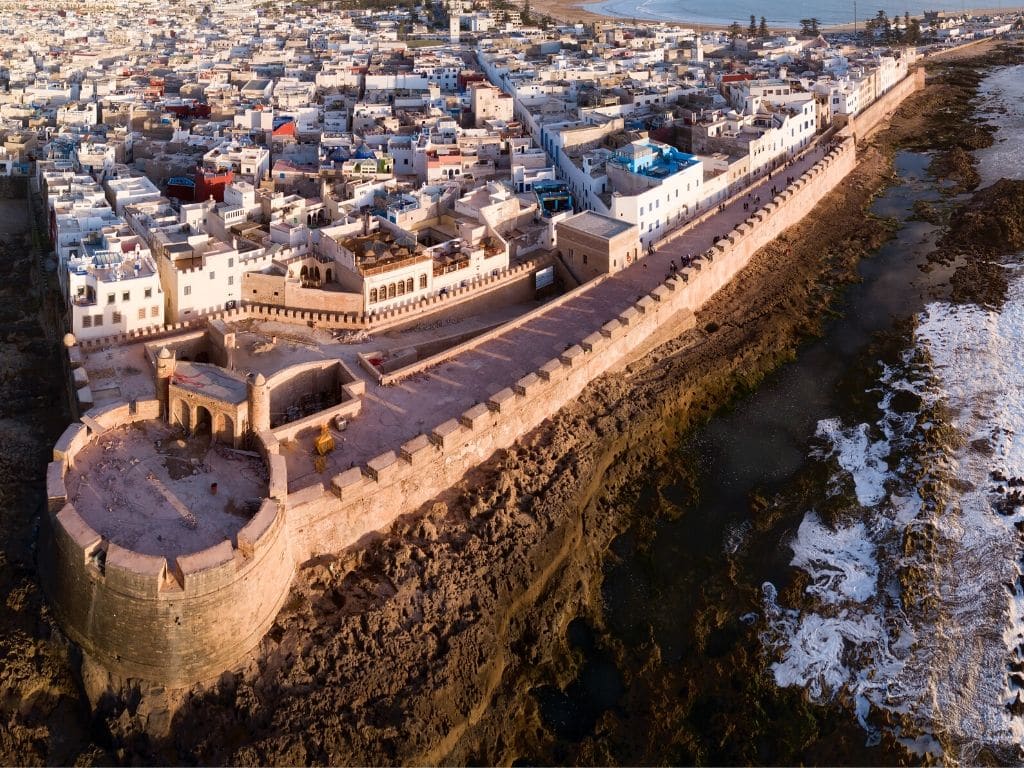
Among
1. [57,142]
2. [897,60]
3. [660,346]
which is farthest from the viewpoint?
[897,60]

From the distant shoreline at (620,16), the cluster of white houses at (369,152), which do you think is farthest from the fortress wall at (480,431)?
the distant shoreline at (620,16)

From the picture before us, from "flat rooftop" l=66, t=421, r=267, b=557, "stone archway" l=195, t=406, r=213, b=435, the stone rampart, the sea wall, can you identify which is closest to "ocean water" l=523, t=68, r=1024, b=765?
the stone rampart

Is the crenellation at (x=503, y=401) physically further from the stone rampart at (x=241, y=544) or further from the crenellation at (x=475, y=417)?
the crenellation at (x=475, y=417)

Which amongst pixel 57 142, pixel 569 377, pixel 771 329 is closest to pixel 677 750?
pixel 569 377

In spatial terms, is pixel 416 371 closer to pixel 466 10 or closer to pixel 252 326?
pixel 252 326

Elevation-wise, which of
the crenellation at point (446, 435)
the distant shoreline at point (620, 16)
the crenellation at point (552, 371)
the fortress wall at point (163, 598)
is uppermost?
the distant shoreline at point (620, 16)

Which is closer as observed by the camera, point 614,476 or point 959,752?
point 959,752

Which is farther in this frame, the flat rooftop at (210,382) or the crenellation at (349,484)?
the flat rooftop at (210,382)

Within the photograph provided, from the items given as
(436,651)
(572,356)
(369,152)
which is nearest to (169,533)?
(436,651)
